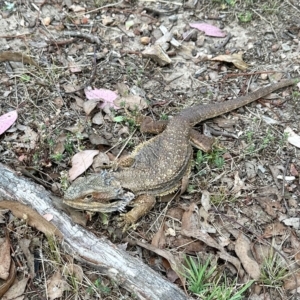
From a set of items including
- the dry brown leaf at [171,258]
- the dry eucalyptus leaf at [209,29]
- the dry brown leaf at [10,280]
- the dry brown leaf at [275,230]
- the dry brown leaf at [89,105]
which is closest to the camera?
the dry brown leaf at [10,280]

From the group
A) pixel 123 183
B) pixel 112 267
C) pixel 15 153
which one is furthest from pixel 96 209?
pixel 15 153

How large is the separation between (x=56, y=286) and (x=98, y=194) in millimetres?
816

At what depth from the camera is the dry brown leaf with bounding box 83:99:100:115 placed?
16.5ft

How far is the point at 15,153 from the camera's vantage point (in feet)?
15.2

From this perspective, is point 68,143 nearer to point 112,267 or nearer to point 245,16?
point 112,267

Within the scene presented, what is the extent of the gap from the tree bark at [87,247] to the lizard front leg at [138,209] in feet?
1.44

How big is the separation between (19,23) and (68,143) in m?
2.04

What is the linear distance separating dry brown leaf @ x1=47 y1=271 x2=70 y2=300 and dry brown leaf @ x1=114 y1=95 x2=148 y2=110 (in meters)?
1.99

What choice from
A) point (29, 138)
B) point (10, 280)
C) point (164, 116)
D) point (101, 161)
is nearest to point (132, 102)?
point (164, 116)

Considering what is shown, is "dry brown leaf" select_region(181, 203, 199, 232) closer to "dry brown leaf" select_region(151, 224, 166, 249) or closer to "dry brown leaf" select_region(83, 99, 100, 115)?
"dry brown leaf" select_region(151, 224, 166, 249)

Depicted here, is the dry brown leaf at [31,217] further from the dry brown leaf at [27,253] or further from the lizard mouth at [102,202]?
the lizard mouth at [102,202]

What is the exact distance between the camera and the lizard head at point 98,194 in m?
4.05

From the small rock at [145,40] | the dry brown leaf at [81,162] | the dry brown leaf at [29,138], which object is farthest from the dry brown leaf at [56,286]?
the small rock at [145,40]

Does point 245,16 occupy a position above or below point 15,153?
above
